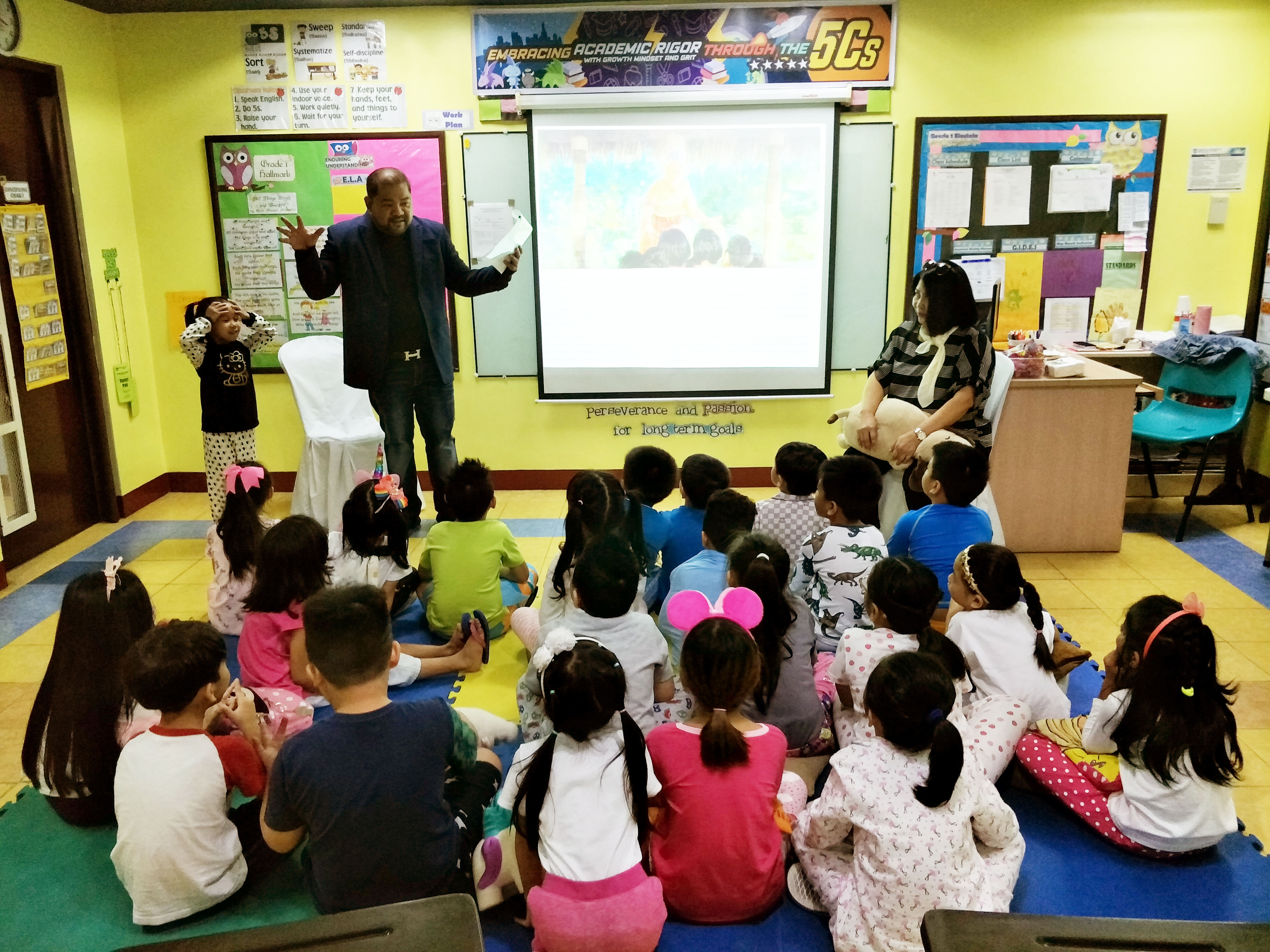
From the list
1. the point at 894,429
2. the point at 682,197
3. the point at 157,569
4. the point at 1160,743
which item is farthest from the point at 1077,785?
the point at 157,569

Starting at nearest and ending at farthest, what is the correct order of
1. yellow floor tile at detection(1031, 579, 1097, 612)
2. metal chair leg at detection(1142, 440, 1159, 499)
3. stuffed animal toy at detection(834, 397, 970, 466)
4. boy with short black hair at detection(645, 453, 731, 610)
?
1. boy with short black hair at detection(645, 453, 731, 610)
2. stuffed animal toy at detection(834, 397, 970, 466)
3. yellow floor tile at detection(1031, 579, 1097, 612)
4. metal chair leg at detection(1142, 440, 1159, 499)

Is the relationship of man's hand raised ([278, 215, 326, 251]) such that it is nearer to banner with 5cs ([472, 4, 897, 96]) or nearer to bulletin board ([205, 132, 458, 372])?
bulletin board ([205, 132, 458, 372])

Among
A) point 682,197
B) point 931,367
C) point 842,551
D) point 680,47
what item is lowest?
point 842,551

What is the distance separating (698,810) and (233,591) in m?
2.11

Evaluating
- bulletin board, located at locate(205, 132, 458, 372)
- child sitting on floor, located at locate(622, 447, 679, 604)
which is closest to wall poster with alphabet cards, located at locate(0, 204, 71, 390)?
bulletin board, located at locate(205, 132, 458, 372)

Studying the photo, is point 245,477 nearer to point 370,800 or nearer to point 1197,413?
point 370,800

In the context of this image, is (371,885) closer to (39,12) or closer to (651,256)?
(651,256)

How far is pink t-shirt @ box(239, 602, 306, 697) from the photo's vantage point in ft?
9.03

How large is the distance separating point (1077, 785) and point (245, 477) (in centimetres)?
262

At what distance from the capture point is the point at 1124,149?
15.7 feet

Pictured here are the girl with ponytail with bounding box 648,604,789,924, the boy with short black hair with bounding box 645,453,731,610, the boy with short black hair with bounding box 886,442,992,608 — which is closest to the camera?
the girl with ponytail with bounding box 648,604,789,924

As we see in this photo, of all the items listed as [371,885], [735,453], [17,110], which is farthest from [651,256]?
[371,885]

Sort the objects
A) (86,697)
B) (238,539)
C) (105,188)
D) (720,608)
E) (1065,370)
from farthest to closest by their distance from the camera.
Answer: (105,188) < (1065,370) < (238,539) < (86,697) < (720,608)

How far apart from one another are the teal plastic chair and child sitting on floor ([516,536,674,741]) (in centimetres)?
314
